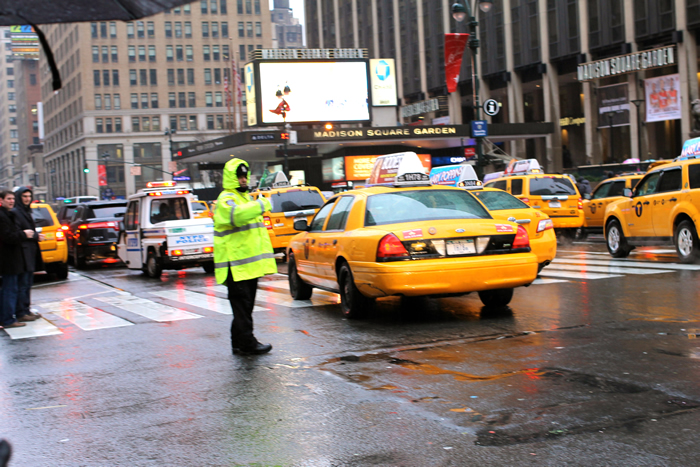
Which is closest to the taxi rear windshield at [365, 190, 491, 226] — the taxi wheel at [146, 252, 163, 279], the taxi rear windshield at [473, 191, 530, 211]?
the taxi rear windshield at [473, 191, 530, 211]

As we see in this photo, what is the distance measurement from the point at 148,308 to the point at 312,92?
150 feet

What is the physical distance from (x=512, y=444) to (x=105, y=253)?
19.1m

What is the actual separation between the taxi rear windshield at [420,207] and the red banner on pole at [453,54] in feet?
58.9

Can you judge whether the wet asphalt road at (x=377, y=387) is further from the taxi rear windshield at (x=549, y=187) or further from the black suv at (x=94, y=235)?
the black suv at (x=94, y=235)

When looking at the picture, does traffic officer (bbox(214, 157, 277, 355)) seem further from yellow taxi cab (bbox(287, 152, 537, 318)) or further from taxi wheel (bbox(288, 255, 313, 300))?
taxi wheel (bbox(288, 255, 313, 300))

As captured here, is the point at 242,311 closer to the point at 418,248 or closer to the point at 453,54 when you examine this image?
the point at 418,248

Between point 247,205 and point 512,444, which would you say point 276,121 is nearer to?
point 247,205

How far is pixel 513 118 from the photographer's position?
59156mm

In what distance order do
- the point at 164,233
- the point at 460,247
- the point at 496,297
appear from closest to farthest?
the point at 460,247
the point at 496,297
the point at 164,233

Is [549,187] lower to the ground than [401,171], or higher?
lower

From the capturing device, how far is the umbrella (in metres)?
2.82

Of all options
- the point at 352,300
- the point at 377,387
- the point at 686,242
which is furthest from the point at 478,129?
the point at 377,387

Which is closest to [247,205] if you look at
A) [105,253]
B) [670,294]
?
[670,294]

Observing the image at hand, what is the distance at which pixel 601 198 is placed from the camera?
21.8m
